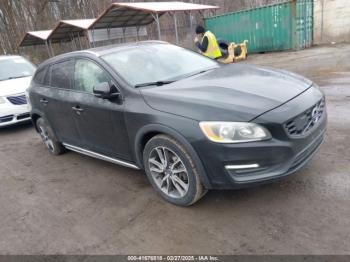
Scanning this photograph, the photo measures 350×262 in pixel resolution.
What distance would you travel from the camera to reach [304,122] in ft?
9.62

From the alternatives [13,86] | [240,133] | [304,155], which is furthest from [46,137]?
[304,155]

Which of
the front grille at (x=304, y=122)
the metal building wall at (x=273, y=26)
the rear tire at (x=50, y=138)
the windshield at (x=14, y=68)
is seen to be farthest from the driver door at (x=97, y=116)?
the metal building wall at (x=273, y=26)

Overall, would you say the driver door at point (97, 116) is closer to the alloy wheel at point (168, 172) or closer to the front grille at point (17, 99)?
the alloy wheel at point (168, 172)

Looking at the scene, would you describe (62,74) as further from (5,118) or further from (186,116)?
(5,118)

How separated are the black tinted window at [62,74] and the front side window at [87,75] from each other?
6.5 inches

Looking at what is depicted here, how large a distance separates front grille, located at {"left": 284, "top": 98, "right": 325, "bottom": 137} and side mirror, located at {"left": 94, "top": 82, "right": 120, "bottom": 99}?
6.03 feet

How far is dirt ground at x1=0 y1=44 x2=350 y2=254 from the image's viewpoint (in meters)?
2.71

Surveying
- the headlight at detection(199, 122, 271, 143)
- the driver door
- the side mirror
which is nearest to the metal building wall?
the driver door

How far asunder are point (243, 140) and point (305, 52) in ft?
41.5

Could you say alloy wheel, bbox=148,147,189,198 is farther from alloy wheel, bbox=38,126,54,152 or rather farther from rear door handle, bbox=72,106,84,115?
alloy wheel, bbox=38,126,54,152

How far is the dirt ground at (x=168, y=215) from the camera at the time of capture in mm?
2711

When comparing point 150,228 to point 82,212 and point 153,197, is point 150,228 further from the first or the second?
point 82,212

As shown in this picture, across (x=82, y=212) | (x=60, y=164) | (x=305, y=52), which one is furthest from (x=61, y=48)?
(x=82, y=212)

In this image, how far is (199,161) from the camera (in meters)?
2.85
